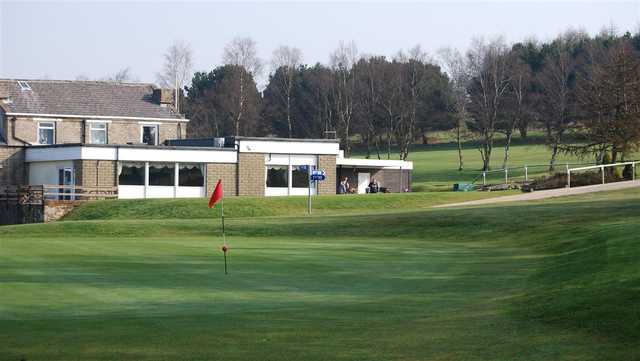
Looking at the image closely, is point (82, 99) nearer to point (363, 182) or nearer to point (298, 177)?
point (298, 177)

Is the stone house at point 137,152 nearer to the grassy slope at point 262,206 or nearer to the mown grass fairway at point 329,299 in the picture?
the grassy slope at point 262,206

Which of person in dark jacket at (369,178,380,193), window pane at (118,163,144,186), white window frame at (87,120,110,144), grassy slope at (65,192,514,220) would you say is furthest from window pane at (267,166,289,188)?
grassy slope at (65,192,514,220)

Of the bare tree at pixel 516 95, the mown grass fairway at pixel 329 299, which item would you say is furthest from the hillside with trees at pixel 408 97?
the mown grass fairway at pixel 329 299

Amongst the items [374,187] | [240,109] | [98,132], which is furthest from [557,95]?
[98,132]

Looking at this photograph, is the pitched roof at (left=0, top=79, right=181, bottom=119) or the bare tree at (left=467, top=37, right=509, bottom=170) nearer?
the pitched roof at (left=0, top=79, right=181, bottom=119)

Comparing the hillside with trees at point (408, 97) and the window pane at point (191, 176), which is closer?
the window pane at point (191, 176)

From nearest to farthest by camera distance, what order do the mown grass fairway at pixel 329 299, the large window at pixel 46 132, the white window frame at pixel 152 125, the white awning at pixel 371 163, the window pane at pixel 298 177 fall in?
the mown grass fairway at pixel 329 299
the window pane at pixel 298 177
the large window at pixel 46 132
the white awning at pixel 371 163
the white window frame at pixel 152 125

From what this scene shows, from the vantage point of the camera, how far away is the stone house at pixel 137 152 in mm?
65250

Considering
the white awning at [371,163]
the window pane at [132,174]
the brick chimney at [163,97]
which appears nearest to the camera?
the window pane at [132,174]

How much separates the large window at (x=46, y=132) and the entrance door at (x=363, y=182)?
2180cm

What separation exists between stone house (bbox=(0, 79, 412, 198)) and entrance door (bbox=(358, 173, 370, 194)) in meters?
0.07

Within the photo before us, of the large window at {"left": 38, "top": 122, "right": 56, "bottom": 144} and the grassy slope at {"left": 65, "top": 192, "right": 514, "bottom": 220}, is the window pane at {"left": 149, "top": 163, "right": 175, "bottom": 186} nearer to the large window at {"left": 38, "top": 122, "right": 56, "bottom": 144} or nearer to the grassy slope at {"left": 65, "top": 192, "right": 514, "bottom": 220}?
the large window at {"left": 38, "top": 122, "right": 56, "bottom": 144}

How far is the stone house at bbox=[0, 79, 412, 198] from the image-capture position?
65250 mm

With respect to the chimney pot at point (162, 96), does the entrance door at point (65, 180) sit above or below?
below
